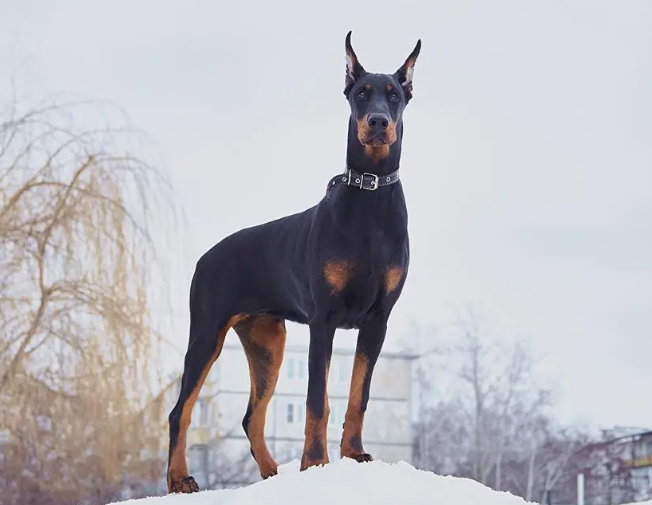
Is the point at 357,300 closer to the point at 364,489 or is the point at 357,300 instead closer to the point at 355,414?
the point at 355,414

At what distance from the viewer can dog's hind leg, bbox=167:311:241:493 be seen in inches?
217

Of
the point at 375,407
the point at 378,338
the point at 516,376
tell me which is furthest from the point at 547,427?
the point at 378,338

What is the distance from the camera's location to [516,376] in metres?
34.2

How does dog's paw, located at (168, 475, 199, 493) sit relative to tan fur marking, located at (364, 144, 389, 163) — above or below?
below

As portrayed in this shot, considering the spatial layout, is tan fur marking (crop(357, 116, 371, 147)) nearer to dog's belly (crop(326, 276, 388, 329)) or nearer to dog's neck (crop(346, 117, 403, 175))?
dog's neck (crop(346, 117, 403, 175))

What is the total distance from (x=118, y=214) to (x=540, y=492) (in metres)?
27.9

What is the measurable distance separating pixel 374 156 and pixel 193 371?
152 cm

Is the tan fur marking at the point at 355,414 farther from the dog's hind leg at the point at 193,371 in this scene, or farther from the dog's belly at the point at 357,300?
the dog's hind leg at the point at 193,371

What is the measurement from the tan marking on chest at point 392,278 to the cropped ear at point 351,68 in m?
0.87

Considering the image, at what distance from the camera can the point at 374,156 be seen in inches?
192

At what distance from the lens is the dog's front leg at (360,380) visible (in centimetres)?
496

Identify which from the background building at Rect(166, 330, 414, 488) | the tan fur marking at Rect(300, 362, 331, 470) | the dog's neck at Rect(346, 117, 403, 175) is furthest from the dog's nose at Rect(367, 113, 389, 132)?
the background building at Rect(166, 330, 414, 488)

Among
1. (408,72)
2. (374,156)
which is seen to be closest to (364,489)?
(374,156)

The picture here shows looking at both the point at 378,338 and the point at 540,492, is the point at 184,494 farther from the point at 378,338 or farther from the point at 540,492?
the point at 540,492
